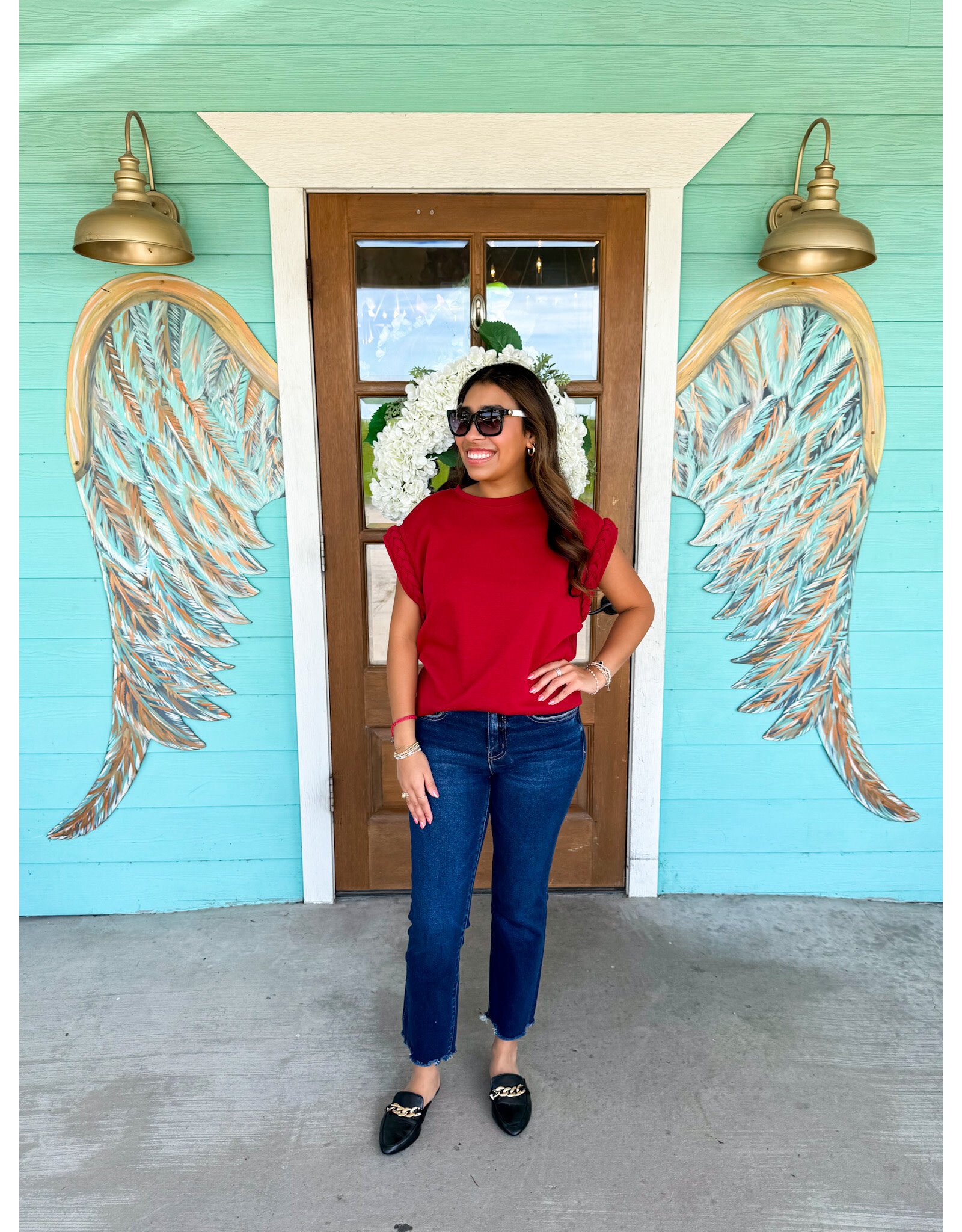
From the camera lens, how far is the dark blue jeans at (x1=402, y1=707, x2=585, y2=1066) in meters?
1.63

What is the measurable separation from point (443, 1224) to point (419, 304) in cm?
239

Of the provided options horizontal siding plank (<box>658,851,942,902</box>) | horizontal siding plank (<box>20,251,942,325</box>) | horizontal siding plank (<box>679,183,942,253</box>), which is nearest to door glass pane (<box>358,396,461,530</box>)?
horizontal siding plank (<box>20,251,942,325</box>)

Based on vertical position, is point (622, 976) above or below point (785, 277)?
below

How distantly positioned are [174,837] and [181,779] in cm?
21

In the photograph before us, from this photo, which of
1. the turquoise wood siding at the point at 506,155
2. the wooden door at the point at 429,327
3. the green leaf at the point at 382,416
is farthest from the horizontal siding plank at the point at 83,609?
the green leaf at the point at 382,416

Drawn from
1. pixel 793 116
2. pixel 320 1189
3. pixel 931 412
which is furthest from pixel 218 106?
pixel 320 1189

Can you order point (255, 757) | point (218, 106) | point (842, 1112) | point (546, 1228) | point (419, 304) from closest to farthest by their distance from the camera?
point (546, 1228)
point (842, 1112)
point (218, 106)
point (419, 304)
point (255, 757)

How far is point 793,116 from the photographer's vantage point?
2279 mm

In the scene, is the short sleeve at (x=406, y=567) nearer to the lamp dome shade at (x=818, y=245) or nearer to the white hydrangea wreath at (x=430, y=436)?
the white hydrangea wreath at (x=430, y=436)

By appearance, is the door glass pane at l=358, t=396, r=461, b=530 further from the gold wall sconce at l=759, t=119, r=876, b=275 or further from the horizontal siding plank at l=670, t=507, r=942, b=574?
the gold wall sconce at l=759, t=119, r=876, b=275

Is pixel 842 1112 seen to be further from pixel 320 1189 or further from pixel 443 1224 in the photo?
pixel 320 1189

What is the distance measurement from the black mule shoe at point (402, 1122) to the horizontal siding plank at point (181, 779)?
108 cm

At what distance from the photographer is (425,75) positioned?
2219 mm

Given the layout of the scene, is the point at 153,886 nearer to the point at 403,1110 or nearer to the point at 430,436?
the point at 403,1110
